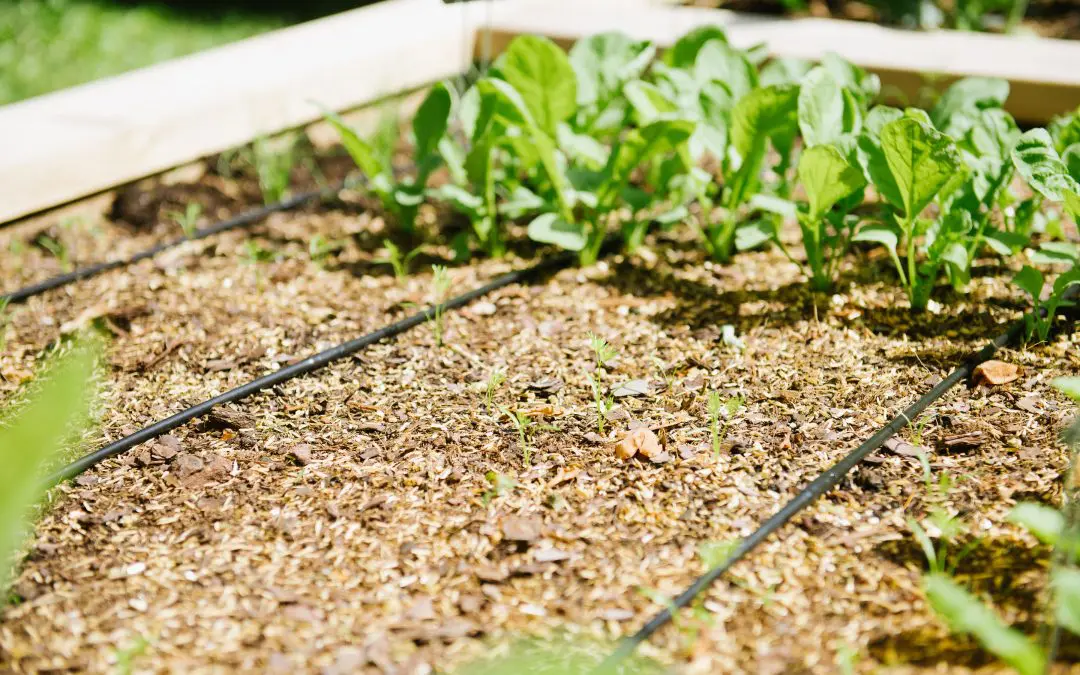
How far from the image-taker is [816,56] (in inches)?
115

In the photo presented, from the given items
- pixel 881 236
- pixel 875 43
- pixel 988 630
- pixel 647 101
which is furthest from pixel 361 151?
pixel 875 43

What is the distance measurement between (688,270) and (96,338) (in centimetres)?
126

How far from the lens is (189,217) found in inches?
91.8

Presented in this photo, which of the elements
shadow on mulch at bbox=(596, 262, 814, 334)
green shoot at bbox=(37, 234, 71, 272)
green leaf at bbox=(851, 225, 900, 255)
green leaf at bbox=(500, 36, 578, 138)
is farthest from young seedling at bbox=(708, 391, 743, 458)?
green shoot at bbox=(37, 234, 71, 272)

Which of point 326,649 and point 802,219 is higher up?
point 802,219

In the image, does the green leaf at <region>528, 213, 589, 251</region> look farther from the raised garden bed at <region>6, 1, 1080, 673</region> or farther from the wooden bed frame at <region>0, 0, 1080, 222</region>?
the wooden bed frame at <region>0, 0, 1080, 222</region>

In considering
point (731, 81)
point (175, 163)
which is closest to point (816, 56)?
point (731, 81)

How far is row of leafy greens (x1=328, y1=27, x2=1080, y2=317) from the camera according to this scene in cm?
183

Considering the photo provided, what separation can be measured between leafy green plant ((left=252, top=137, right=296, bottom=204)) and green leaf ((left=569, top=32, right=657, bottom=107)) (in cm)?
83

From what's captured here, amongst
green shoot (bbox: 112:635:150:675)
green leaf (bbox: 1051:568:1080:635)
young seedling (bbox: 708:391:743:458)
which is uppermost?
green leaf (bbox: 1051:568:1080:635)

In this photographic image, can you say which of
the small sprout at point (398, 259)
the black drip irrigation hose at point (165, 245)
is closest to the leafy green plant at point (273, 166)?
the black drip irrigation hose at point (165, 245)

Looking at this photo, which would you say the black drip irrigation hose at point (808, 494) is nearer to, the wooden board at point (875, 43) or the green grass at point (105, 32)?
the wooden board at point (875, 43)

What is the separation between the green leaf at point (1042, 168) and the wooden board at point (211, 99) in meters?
1.45

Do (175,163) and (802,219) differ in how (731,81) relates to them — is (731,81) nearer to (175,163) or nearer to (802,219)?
(802,219)
